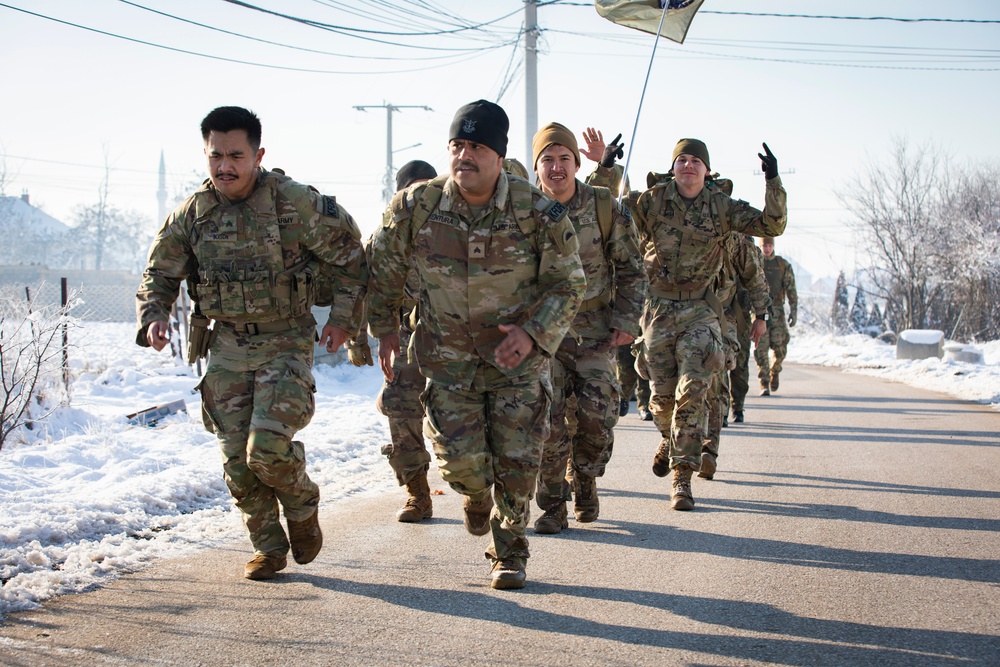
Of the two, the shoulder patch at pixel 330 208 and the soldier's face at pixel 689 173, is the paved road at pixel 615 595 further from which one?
the soldier's face at pixel 689 173

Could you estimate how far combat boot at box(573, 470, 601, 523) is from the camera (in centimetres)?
624

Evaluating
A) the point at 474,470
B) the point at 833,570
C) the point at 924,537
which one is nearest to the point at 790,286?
the point at 924,537

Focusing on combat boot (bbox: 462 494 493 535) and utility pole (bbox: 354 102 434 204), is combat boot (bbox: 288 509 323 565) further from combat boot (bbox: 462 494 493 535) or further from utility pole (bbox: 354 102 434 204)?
utility pole (bbox: 354 102 434 204)

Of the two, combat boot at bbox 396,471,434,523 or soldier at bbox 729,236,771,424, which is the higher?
soldier at bbox 729,236,771,424

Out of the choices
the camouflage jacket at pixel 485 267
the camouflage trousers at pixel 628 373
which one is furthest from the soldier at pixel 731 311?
the camouflage jacket at pixel 485 267

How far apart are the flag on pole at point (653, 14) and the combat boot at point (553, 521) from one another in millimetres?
5895

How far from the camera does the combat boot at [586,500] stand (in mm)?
6238

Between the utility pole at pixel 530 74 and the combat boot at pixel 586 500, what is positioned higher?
the utility pole at pixel 530 74

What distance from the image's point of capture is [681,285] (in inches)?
295

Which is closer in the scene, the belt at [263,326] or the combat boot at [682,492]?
the belt at [263,326]

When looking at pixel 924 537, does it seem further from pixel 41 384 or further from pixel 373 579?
pixel 41 384

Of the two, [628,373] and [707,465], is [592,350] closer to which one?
[707,465]

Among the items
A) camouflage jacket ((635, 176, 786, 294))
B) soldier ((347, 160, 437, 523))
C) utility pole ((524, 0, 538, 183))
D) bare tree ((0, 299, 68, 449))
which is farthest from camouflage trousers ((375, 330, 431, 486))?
utility pole ((524, 0, 538, 183))

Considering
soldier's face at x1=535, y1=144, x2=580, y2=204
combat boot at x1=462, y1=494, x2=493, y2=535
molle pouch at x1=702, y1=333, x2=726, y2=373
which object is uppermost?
soldier's face at x1=535, y1=144, x2=580, y2=204
